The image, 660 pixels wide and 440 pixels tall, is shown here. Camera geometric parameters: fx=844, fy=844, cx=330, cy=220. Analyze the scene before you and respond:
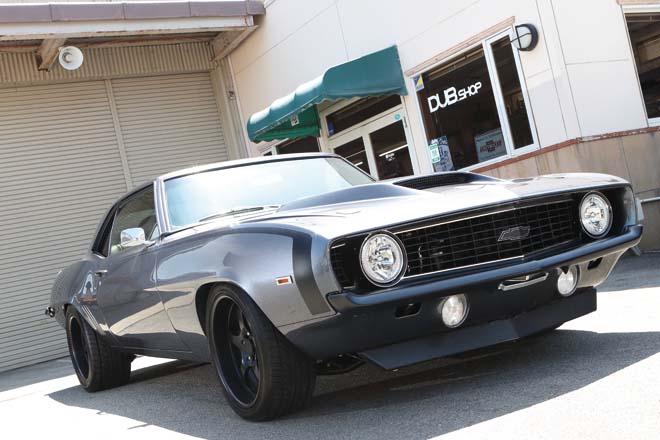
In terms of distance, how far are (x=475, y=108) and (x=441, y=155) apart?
2.81 ft

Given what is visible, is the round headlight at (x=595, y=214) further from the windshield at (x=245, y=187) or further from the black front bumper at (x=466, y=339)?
the windshield at (x=245, y=187)

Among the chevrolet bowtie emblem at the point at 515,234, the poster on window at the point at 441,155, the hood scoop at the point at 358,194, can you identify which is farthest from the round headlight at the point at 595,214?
the poster on window at the point at 441,155

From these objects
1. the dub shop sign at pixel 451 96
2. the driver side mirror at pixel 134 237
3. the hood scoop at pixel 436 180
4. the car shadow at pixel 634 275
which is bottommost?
the car shadow at pixel 634 275

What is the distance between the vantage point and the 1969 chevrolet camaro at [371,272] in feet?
11.2

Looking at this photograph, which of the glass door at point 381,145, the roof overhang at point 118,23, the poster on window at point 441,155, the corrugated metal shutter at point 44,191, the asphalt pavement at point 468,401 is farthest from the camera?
the corrugated metal shutter at point 44,191

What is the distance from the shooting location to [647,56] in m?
9.48

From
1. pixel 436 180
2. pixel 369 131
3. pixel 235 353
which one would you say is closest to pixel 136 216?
pixel 235 353

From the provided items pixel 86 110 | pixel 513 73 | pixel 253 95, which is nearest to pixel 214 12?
pixel 253 95

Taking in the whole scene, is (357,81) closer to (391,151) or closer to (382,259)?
(391,151)

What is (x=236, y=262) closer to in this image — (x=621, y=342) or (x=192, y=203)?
(x=192, y=203)

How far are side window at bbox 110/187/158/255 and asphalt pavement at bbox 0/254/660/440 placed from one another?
104 cm

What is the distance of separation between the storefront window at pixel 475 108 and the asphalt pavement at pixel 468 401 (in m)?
3.80

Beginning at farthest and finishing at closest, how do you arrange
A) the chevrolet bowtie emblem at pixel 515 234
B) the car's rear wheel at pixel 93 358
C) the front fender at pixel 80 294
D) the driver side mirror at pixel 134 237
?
the car's rear wheel at pixel 93 358, the front fender at pixel 80 294, the driver side mirror at pixel 134 237, the chevrolet bowtie emblem at pixel 515 234

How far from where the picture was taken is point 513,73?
30.8 feet
